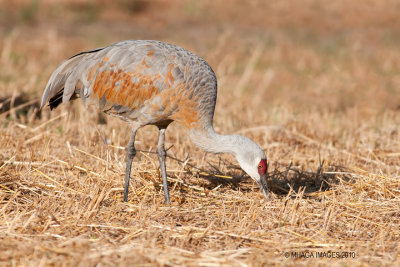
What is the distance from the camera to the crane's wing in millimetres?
5617

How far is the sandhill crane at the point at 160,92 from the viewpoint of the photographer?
5.55 m

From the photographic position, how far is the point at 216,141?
563 centimetres

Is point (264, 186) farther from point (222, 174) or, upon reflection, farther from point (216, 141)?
point (222, 174)

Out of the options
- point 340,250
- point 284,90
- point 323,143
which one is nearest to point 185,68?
point 340,250

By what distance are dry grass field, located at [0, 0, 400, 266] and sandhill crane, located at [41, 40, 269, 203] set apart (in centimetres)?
44

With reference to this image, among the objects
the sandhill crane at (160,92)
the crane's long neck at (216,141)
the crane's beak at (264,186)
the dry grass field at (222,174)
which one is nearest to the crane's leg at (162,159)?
the sandhill crane at (160,92)

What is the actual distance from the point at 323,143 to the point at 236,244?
3.76 m

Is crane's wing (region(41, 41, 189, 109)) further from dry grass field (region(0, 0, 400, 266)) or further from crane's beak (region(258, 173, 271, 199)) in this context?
crane's beak (region(258, 173, 271, 199))

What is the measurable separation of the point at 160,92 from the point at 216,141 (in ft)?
2.50

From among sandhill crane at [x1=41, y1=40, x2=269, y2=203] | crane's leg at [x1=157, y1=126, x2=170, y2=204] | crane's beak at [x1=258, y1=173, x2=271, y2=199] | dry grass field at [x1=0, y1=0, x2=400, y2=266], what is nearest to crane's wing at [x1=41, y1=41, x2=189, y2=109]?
sandhill crane at [x1=41, y1=40, x2=269, y2=203]

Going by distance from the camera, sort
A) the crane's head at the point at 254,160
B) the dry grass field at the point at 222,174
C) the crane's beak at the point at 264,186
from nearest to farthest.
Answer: the dry grass field at the point at 222,174, the crane's head at the point at 254,160, the crane's beak at the point at 264,186

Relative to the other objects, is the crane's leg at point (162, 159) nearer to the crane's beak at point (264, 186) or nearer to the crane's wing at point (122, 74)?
the crane's wing at point (122, 74)

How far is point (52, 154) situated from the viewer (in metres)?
6.51

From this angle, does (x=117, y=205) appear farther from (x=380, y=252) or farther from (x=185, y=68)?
(x=380, y=252)
